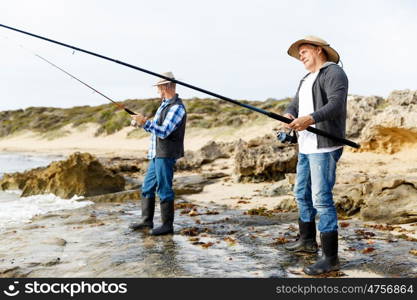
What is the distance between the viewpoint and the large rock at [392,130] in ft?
43.3

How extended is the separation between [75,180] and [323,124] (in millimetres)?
8117

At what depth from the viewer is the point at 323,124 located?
14.9 feet

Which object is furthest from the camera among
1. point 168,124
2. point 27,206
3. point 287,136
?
point 27,206

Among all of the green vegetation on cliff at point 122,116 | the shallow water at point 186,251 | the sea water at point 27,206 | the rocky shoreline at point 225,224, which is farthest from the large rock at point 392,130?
the green vegetation on cliff at point 122,116

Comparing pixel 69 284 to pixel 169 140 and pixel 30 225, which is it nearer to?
pixel 169 140

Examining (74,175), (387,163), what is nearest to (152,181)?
(74,175)

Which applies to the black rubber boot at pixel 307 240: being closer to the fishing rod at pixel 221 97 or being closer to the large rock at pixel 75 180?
the fishing rod at pixel 221 97

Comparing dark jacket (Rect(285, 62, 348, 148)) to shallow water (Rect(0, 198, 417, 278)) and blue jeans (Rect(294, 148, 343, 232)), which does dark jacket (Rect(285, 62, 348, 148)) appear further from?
shallow water (Rect(0, 198, 417, 278))

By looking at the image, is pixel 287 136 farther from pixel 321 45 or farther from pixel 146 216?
pixel 146 216

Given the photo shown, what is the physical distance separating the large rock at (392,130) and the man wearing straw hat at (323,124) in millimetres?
9411

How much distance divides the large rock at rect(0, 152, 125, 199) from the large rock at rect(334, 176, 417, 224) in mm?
6232

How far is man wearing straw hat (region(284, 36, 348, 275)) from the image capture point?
4398 millimetres

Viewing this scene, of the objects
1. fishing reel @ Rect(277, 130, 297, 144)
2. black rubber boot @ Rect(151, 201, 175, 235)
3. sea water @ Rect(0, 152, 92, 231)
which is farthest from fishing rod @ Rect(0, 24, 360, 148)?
sea water @ Rect(0, 152, 92, 231)

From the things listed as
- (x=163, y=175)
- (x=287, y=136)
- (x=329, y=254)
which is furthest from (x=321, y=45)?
(x=163, y=175)
